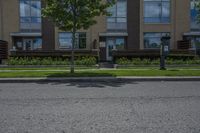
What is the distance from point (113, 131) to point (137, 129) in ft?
1.61

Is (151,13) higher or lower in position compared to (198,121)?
higher

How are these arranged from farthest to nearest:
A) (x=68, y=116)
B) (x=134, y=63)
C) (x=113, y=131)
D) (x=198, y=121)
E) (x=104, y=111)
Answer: (x=134, y=63) < (x=104, y=111) < (x=68, y=116) < (x=198, y=121) < (x=113, y=131)

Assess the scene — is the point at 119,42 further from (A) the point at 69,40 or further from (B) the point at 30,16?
(B) the point at 30,16

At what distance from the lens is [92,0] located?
1764cm

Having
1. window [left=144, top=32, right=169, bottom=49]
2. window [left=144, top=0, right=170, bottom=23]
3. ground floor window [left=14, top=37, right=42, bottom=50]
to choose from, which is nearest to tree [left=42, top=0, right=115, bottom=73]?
ground floor window [left=14, top=37, right=42, bottom=50]

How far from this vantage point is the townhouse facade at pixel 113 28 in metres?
33.1

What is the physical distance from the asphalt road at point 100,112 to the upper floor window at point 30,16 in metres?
23.8

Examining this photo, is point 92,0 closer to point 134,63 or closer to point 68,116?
point 134,63

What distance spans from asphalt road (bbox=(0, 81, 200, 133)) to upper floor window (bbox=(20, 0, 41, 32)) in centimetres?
2376

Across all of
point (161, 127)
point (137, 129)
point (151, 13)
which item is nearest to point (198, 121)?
point (161, 127)

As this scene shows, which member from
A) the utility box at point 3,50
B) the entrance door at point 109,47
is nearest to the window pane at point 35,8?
the utility box at point 3,50

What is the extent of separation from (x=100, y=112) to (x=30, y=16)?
2791 centimetres

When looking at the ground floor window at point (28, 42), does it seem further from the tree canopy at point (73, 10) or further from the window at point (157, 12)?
the tree canopy at point (73, 10)

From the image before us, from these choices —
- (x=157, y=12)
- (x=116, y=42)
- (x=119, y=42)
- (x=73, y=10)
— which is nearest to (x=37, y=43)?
(x=116, y=42)
